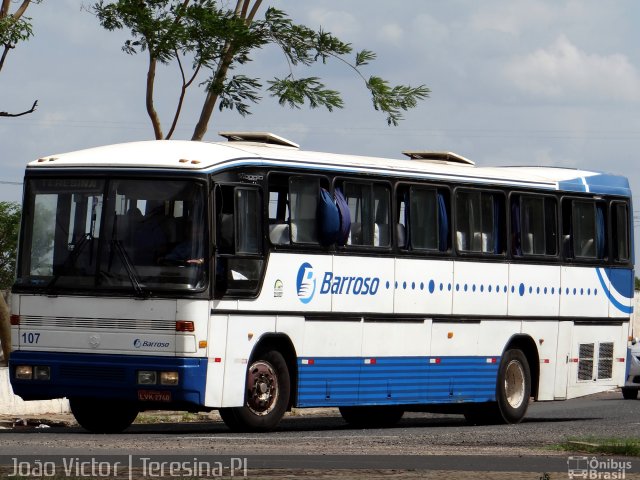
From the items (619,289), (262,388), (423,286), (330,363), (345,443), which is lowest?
(345,443)

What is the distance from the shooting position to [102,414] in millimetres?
19984

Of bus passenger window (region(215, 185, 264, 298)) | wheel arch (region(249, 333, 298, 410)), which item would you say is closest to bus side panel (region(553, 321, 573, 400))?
wheel arch (region(249, 333, 298, 410))

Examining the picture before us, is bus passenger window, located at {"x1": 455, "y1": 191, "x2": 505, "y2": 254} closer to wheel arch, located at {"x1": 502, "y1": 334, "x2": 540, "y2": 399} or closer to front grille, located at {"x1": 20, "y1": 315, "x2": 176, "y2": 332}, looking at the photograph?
wheel arch, located at {"x1": 502, "y1": 334, "x2": 540, "y2": 399}

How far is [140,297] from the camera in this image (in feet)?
60.7

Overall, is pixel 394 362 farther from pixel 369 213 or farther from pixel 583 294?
pixel 583 294

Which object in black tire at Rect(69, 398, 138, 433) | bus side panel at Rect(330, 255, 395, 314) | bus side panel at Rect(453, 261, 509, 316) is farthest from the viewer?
bus side panel at Rect(453, 261, 509, 316)

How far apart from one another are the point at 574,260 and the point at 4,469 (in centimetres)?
1337

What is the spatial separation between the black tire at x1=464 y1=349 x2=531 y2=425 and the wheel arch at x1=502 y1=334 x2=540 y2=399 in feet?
0.44

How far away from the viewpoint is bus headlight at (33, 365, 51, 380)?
747 inches

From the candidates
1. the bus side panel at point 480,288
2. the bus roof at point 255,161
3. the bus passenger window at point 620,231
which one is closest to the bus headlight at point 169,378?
the bus roof at point 255,161

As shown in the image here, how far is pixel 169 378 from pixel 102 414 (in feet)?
6.20

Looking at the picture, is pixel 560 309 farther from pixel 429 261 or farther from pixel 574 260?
pixel 429 261

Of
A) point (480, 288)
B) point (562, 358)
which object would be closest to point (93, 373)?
point (480, 288)

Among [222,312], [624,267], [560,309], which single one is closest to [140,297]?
[222,312]
